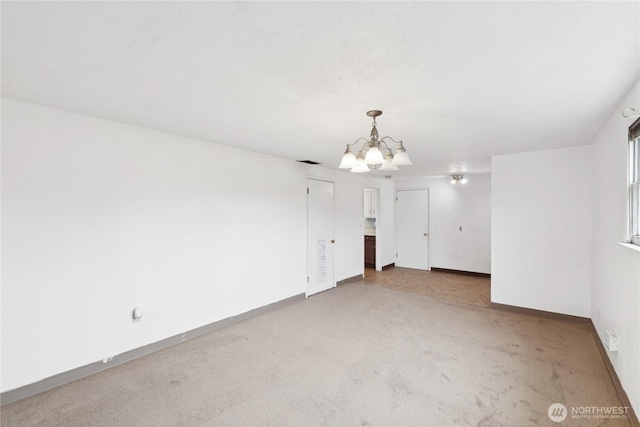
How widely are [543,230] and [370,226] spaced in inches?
162

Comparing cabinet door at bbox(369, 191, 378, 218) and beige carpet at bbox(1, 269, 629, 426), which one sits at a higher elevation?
cabinet door at bbox(369, 191, 378, 218)

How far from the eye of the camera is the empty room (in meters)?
1.38

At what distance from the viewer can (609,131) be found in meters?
2.64

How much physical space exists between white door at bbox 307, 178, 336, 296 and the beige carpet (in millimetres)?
1241

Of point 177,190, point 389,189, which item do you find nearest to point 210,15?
point 177,190

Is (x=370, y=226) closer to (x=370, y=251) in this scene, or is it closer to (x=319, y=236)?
(x=370, y=251)

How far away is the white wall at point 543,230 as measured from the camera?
3646 millimetres

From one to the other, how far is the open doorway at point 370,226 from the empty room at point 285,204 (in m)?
2.76

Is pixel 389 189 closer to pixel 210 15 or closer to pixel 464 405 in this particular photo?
pixel 464 405

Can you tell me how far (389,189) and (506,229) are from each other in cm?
333

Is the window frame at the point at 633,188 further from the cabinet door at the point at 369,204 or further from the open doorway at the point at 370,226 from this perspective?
the cabinet door at the point at 369,204

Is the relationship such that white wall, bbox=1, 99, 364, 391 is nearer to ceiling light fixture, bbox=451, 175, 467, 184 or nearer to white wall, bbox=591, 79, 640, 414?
white wall, bbox=591, 79, 640, 414

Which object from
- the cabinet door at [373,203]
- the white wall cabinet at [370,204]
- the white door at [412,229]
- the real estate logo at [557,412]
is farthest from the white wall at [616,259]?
the white wall cabinet at [370,204]

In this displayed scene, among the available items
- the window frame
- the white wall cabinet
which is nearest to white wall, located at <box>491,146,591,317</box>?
the window frame
